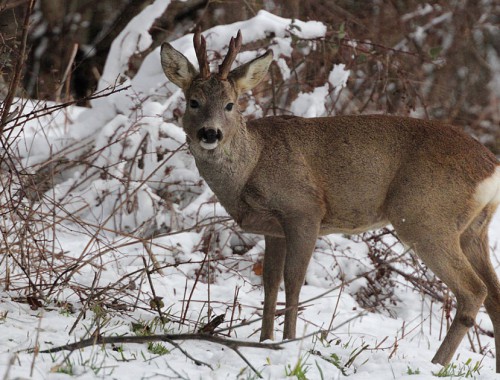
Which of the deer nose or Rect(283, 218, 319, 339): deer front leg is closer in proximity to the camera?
the deer nose

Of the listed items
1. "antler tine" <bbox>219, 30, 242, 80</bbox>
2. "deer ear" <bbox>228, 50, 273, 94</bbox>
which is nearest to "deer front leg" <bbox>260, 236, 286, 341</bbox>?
"deer ear" <bbox>228, 50, 273, 94</bbox>

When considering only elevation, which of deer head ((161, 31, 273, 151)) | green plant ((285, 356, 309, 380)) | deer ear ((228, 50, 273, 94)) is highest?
deer ear ((228, 50, 273, 94))

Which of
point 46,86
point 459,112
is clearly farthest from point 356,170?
point 459,112

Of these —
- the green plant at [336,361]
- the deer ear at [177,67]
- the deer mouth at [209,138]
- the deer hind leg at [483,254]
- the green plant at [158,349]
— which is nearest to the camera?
the green plant at [158,349]

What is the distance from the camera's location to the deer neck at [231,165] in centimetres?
502

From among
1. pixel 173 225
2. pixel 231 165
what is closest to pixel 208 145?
pixel 231 165

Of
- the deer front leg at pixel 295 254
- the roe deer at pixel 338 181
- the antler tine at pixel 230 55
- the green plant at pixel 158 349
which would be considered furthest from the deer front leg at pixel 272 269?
the green plant at pixel 158 349

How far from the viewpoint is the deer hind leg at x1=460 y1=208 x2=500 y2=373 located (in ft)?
17.3

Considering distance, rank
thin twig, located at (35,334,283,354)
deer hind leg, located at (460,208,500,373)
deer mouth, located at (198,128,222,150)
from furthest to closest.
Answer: deer hind leg, located at (460,208,500,373)
deer mouth, located at (198,128,222,150)
thin twig, located at (35,334,283,354)

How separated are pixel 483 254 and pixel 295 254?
4.57 feet

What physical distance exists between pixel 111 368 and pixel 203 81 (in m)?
2.20

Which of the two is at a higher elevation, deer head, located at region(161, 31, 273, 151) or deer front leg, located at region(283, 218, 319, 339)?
deer head, located at region(161, 31, 273, 151)

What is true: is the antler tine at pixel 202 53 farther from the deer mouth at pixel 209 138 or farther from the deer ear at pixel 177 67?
the deer mouth at pixel 209 138

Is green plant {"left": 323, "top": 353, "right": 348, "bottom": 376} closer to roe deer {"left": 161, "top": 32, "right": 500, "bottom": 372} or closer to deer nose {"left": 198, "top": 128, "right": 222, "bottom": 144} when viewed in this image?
roe deer {"left": 161, "top": 32, "right": 500, "bottom": 372}
